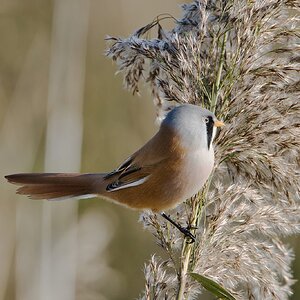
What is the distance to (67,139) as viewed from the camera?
3756 millimetres

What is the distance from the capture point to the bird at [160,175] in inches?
105

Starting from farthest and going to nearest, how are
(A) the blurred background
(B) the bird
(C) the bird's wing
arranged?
(A) the blurred background → (C) the bird's wing → (B) the bird

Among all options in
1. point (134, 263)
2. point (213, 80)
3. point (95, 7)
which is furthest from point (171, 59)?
point (95, 7)

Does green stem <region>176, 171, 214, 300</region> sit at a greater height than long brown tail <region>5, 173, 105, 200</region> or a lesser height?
lesser

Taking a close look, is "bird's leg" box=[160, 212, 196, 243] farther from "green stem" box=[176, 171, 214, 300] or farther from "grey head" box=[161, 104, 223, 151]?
"grey head" box=[161, 104, 223, 151]

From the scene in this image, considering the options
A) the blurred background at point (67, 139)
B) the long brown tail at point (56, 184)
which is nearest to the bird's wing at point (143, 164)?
the long brown tail at point (56, 184)

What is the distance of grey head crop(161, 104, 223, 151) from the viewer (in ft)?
8.59

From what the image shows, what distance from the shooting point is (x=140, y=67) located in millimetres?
2941

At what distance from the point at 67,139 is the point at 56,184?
0.80m

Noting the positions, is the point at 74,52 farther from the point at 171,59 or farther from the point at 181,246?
the point at 181,246

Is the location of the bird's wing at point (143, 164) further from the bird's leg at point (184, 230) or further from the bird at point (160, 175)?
the bird's leg at point (184, 230)

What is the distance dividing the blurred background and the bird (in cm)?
54

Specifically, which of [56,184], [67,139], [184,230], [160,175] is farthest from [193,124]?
[67,139]

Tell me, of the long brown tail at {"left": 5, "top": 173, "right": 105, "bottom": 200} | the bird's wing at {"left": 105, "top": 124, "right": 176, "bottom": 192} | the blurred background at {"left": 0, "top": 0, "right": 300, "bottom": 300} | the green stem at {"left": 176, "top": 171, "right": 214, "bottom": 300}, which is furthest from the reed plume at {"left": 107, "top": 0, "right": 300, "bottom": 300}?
the blurred background at {"left": 0, "top": 0, "right": 300, "bottom": 300}
